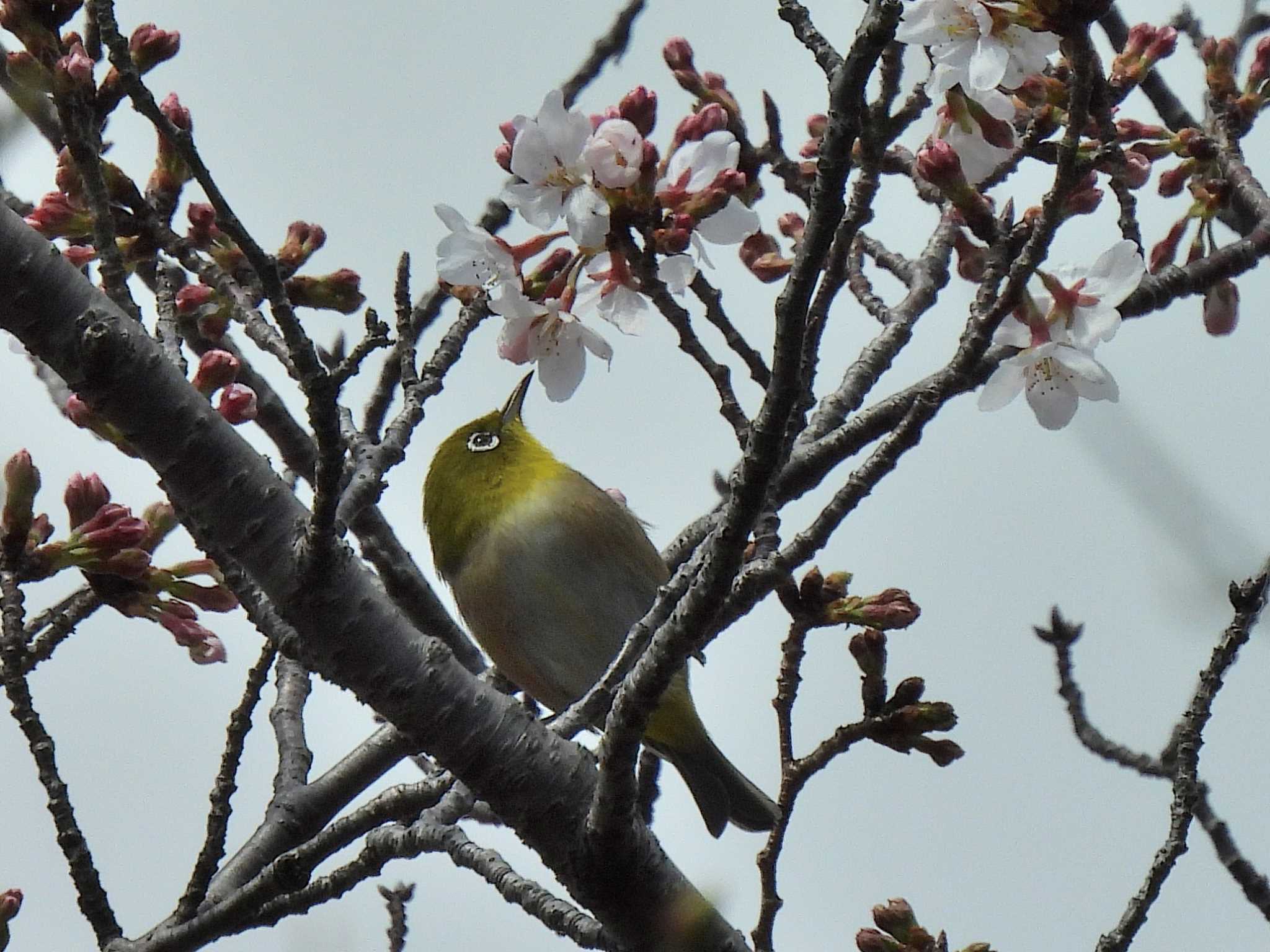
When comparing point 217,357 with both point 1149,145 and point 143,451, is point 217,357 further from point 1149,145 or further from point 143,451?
point 1149,145

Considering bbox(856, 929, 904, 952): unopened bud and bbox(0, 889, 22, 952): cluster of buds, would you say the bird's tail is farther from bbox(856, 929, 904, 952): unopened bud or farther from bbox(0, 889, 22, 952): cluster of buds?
bbox(0, 889, 22, 952): cluster of buds

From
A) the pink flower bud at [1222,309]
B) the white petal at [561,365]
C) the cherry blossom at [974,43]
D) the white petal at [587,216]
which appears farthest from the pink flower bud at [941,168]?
the pink flower bud at [1222,309]

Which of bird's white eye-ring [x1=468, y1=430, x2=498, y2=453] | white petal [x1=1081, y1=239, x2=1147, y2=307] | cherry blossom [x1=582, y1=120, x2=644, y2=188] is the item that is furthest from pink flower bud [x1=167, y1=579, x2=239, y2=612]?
white petal [x1=1081, y1=239, x2=1147, y2=307]

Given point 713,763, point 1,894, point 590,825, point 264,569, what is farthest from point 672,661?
point 713,763

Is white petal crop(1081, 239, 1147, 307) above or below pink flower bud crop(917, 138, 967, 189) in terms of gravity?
below

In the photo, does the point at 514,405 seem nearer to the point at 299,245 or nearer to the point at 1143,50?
the point at 299,245

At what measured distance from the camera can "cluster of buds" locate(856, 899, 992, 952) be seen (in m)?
3.19

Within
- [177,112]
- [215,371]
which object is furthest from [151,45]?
[215,371]

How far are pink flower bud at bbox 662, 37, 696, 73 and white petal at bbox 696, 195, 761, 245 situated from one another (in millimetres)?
1075

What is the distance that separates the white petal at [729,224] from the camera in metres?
2.70

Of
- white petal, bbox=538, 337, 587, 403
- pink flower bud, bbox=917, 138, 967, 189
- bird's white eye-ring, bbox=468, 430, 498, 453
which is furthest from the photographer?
bird's white eye-ring, bbox=468, 430, 498, 453

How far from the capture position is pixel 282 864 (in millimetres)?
2754

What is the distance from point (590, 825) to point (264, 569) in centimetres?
75

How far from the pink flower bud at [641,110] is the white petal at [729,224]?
228mm
